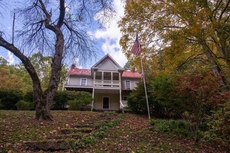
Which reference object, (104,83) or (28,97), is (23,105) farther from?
(104,83)

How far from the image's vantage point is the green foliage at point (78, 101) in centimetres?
1335

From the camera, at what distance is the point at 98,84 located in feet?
62.4

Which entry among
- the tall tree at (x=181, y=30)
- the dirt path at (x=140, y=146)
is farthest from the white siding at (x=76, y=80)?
the dirt path at (x=140, y=146)

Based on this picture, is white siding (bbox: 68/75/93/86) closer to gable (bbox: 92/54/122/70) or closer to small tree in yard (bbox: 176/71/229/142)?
gable (bbox: 92/54/122/70)

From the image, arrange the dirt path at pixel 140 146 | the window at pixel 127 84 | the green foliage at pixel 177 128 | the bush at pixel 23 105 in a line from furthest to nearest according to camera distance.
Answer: the window at pixel 127 84, the bush at pixel 23 105, the green foliage at pixel 177 128, the dirt path at pixel 140 146

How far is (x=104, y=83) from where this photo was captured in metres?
19.2

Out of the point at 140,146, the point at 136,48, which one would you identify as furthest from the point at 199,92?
the point at 136,48

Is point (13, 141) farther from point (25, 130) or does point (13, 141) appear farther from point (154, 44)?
point (154, 44)

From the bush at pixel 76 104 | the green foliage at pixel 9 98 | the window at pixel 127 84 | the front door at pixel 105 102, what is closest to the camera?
the green foliage at pixel 9 98

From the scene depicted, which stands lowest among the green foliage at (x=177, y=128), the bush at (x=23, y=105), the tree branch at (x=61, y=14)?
the green foliage at (x=177, y=128)

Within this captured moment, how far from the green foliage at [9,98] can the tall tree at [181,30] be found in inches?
362

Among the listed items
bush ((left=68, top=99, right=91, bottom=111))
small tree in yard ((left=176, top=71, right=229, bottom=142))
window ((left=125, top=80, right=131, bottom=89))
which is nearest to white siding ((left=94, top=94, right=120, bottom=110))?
window ((left=125, top=80, right=131, bottom=89))

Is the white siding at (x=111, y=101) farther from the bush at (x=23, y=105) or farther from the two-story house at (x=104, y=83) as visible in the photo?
the bush at (x=23, y=105)

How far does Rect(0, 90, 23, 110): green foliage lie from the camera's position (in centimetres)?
1273
